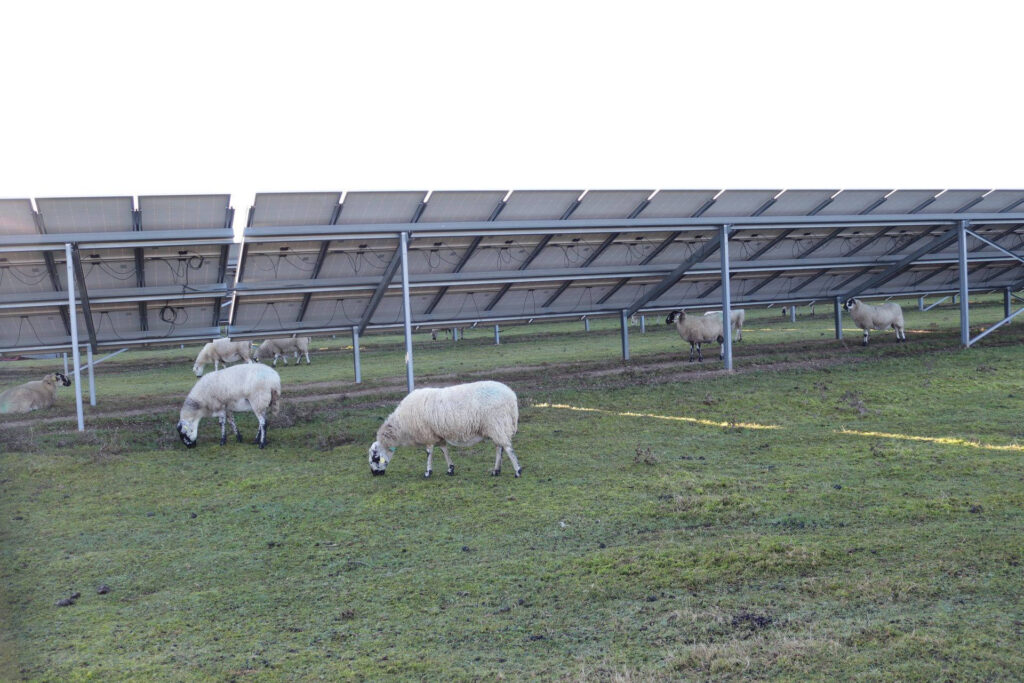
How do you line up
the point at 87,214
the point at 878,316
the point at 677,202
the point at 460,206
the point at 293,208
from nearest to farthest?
the point at 87,214 < the point at 293,208 < the point at 460,206 < the point at 677,202 < the point at 878,316

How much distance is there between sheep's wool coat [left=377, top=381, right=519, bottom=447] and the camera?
40.1ft

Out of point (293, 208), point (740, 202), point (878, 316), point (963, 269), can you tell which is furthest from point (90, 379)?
point (963, 269)

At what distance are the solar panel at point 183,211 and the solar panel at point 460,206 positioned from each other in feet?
14.7

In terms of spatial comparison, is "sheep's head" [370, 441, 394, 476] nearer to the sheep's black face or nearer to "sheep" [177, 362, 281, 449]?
"sheep" [177, 362, 281, 449]

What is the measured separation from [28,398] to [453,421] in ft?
53.5

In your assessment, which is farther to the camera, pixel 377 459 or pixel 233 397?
pixel 233 397

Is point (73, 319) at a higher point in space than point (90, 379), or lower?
higher

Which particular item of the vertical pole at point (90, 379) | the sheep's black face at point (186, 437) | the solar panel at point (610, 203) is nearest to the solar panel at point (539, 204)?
the solar panel at point (610, 203)

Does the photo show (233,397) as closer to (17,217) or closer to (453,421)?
(17,217)

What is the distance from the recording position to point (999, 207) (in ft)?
84.4

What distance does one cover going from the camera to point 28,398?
22.3 metres

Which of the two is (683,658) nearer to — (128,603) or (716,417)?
(128,603)

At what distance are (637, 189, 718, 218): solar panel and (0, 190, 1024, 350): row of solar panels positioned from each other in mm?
57

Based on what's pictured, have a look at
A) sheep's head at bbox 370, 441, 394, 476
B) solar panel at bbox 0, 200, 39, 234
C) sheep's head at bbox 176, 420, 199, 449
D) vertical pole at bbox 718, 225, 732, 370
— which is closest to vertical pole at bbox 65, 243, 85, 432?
solar panel at bbox 0, 200, 39, 234
